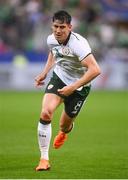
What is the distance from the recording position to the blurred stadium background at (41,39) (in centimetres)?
2744

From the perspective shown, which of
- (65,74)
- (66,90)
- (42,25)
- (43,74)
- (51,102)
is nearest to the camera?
(66,90)

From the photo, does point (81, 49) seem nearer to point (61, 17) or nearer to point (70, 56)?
point (70, 56)

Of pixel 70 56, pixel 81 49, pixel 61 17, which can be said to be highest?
pixel 61 17

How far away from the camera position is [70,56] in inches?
449

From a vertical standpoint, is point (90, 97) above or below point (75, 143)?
below

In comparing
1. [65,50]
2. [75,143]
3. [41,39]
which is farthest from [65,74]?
[41,39]

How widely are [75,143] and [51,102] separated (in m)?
3.70

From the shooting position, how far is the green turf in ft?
35.8

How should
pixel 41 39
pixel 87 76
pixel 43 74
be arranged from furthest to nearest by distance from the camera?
pixel 41 39 → pixel 43 74 → pixel 87 76

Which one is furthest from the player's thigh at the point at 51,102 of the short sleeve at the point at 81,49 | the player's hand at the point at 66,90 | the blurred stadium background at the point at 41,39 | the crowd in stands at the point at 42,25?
the crowd in stands at the point at 42,25

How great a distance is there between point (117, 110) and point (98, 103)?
1.94m

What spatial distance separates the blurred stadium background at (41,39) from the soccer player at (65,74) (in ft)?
49.1

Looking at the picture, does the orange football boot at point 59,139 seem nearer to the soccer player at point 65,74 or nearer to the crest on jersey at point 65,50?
the soccer player at point 65,74

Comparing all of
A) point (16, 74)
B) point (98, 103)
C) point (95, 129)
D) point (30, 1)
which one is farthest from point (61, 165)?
point (30, 1)
